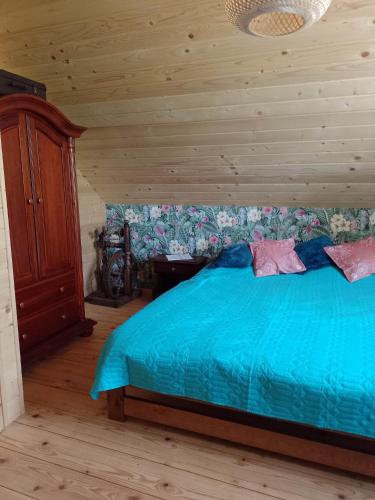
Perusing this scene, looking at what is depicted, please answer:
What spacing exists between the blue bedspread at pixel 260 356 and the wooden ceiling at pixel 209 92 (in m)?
1.20

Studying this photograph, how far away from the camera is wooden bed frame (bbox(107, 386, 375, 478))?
1.74 m

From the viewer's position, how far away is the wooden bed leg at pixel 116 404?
2.16 metres

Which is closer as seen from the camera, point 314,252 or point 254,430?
point 254,430

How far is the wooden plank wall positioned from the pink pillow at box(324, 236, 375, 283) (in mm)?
2342

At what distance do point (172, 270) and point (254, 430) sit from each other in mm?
2214

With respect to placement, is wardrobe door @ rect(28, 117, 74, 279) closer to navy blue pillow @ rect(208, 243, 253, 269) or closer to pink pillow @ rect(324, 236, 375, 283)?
navy blue pillow @ rect(208, 243, 253, 269)

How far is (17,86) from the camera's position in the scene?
2.56m

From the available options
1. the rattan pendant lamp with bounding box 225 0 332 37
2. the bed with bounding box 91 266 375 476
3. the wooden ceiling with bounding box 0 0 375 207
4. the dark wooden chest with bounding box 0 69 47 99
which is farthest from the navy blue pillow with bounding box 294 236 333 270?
the dark wooden chest with bounding box 0 69 47 99

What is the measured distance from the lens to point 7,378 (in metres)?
2.13

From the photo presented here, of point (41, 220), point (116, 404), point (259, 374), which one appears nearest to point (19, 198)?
point (41, 220)

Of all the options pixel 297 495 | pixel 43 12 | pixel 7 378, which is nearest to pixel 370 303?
pixel 297 495

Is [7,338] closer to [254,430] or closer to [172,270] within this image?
[254,430]

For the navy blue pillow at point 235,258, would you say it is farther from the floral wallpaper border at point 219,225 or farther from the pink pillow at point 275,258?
the floral wallpaper border at point 219,225

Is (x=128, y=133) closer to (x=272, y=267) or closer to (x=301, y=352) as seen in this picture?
(x=272, y=267)
